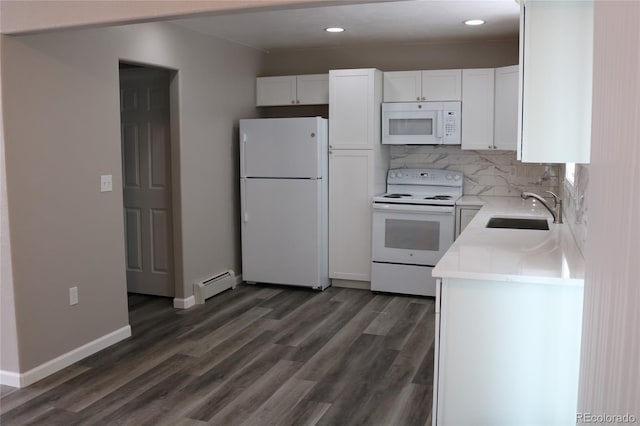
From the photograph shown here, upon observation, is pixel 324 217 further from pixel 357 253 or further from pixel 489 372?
pixel 489 372

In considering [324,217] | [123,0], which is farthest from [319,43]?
[123,0]

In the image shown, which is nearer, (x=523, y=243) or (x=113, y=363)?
(x=523, y=243)

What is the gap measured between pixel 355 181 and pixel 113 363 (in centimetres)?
272

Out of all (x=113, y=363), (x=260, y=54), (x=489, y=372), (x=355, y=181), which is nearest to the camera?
(x=489, y=372)

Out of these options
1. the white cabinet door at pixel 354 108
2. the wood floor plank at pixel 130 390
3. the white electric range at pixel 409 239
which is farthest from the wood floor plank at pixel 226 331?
the white cabinet door at pixel 354 108

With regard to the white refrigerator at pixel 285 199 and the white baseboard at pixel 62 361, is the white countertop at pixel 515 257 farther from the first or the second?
the white baseboard at pixel 62 361

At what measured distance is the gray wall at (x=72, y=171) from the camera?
10.5ft

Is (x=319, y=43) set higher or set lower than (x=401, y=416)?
higher

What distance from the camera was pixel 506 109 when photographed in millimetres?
5051

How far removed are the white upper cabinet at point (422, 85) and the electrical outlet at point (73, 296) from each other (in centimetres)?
326

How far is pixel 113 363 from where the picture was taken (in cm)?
361

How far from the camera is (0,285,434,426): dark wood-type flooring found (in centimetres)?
292

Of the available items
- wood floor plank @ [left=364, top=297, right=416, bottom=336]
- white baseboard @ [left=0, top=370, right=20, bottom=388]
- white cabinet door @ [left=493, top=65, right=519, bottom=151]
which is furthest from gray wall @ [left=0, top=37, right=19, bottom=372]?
white cabinet door @ [left=493, top=65, right=519, bottom=151]

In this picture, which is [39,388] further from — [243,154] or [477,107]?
[477,107]
